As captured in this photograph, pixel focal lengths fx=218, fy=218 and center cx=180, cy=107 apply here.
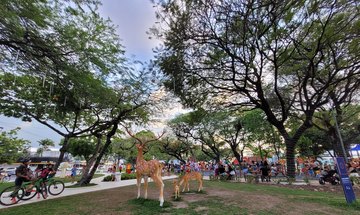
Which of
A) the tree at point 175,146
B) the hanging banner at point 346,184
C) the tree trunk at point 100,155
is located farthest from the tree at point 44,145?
the hanging banner at point 346,184

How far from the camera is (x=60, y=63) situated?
7145 millimetres

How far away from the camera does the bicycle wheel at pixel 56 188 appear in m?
10.1

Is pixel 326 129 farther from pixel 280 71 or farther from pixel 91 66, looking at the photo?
pixel 91 66

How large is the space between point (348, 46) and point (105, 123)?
46.9 ft

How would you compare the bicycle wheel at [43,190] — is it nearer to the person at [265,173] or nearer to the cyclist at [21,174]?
the cyclist at [21,174]

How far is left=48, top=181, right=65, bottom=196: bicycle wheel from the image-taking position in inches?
396

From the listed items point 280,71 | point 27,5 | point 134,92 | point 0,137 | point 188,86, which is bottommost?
point 0,137

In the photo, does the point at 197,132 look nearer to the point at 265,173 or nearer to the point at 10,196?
the point at 265,173

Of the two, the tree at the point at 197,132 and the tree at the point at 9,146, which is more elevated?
the tree at the point at 197,132

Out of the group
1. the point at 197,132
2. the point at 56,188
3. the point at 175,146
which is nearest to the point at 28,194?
the point at 56,188

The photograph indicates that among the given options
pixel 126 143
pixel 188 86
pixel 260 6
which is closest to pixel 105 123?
pixel 188 86

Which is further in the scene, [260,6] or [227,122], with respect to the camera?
[227,122]

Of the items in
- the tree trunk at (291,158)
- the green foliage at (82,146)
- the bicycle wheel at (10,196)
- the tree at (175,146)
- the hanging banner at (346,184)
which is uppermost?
the tree at (175,146)

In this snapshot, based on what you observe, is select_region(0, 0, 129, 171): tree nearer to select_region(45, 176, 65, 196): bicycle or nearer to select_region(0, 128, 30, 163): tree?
select_region(45, 176, 65, 196): bicycle
